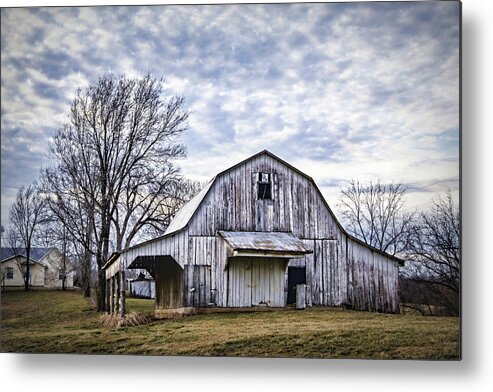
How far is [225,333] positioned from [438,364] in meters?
2.56

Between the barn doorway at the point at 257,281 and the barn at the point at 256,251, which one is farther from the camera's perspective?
the barn doorway at the point at 257,281

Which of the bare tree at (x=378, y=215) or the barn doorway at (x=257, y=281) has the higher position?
the bare tree at (x=378, y=215)

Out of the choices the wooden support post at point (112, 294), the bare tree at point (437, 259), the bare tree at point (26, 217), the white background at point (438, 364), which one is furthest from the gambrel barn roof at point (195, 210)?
the white background at point (438, 364)

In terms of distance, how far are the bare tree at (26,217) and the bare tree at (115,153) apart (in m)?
0.29

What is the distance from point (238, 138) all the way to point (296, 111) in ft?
2.70

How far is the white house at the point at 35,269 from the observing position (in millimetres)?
10125

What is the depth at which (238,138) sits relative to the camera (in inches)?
404

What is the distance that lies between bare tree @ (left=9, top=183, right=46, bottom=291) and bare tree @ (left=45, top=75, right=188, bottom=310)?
0.29 metres

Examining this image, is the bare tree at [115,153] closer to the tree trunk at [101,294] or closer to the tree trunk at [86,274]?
the tree trunk at [101,294]

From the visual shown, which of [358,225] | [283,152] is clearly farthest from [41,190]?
[358,225]

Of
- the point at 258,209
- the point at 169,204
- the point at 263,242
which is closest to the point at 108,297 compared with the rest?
the point at 169,204

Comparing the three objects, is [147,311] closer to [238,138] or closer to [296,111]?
[238,138]

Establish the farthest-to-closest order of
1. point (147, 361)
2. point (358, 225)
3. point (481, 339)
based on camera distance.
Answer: point (358, 225), point (147, 361), point (481, 339)

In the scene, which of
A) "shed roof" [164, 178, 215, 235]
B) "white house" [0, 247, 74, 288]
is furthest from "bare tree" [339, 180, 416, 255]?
"white house" [0, 247, 74, 288]
